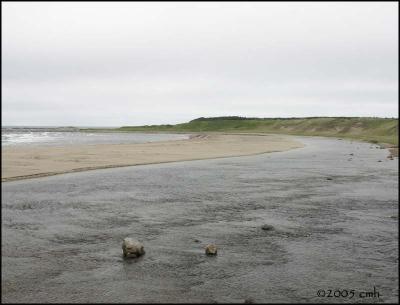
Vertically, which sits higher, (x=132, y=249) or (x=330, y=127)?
(x=330, y=127)

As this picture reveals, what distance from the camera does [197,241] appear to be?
14.3 meters

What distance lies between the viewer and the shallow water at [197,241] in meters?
10.5

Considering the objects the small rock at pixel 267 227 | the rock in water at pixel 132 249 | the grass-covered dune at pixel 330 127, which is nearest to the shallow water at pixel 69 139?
the grass-covered dune at pixel 330 127

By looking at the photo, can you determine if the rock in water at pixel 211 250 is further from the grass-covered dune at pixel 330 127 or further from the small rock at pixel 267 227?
the grass-covered dune at pixel 330 127

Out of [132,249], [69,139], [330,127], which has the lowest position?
[132,249]

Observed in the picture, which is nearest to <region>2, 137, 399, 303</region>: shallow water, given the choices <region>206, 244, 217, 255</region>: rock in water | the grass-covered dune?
<region>206, 244, 217, 255</region>: rock in water

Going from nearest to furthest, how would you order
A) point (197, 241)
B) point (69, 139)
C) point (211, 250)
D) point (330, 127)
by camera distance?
1. point (211, 250)
2. point (197, 241)
3. point (69, 139)
4. point (330, 127)

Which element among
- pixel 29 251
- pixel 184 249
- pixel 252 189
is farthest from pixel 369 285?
pixel 252 189

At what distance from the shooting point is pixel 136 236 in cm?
1495

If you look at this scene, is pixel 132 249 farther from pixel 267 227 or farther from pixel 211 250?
pixel 267 227

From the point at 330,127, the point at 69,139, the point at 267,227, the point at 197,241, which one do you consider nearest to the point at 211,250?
the point at 197,241

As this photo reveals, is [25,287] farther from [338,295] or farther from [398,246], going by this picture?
[398,246]

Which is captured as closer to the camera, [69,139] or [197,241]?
[197,241]

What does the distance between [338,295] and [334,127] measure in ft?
456
